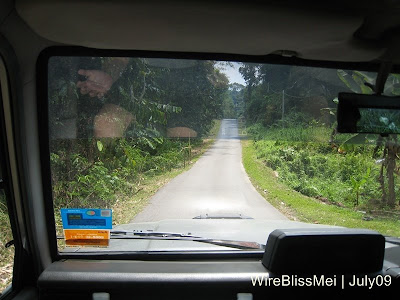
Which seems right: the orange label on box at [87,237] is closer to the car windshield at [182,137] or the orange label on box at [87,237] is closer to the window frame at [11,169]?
the car windshield at [182,137]

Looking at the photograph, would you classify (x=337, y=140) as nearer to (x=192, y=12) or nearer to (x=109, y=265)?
(x=192, y=12)

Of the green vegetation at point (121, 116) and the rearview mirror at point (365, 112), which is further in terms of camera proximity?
the green vegetation at point (121, 116)

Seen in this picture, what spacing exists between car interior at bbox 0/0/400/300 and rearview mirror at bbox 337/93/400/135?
3 cm

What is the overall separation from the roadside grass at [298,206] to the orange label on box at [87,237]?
53.8 inches

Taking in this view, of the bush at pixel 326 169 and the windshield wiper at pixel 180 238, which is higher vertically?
the bush at pixel 326 169

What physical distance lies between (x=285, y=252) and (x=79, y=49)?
197cm

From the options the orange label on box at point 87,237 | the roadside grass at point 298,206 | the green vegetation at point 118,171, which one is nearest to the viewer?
the orange label on box at point 87,237

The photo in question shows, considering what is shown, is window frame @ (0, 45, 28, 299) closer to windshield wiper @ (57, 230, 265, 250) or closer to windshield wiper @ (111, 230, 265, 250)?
windshield wiper @ (57, 230, 265, 250)

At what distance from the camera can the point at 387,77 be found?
2.78 m

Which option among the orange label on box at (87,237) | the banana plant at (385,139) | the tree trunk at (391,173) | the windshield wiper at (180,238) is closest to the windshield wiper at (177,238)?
the windshield wiper at (180,238)

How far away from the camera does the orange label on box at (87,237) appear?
2842 mm

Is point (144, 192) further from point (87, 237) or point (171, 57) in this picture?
point (171, 57)

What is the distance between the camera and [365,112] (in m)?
2.47

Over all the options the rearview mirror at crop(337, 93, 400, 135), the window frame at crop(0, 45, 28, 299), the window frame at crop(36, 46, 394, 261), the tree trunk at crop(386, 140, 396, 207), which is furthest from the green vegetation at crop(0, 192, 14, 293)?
the tree trunk at crop(386, 140, 396, 207)
